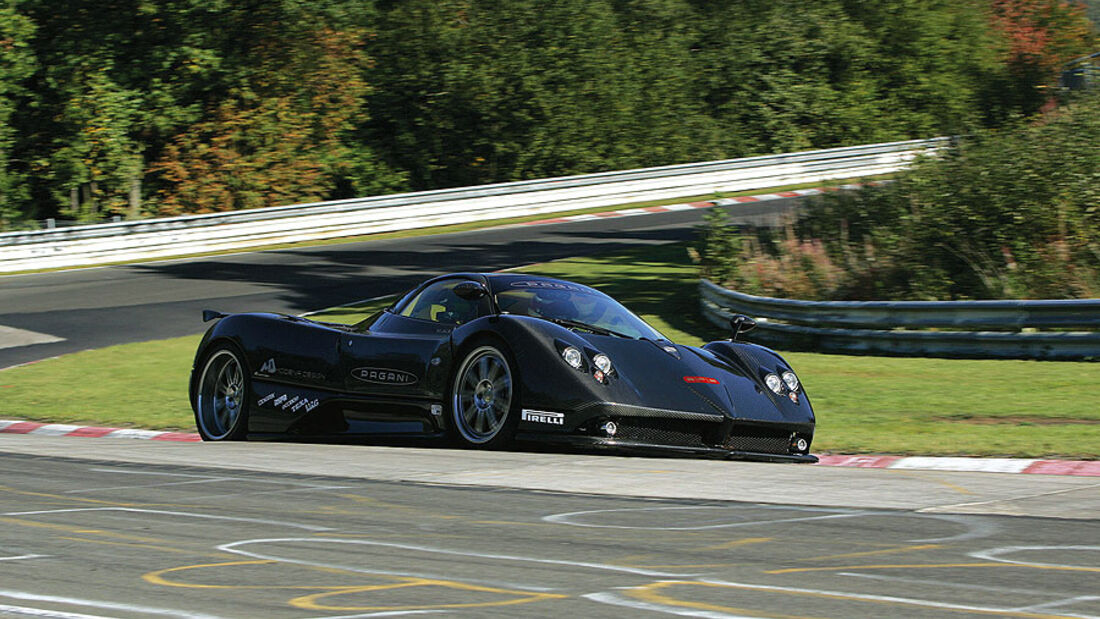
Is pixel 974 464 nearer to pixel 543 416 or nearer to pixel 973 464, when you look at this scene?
pixel 973 464

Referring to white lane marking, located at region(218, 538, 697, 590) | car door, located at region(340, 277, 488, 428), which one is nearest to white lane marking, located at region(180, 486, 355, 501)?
white lane marking, located at region(218, 538, 697, 590)

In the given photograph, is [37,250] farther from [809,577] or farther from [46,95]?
[809,577]

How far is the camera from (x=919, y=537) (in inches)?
209

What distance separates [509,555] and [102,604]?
1.50m

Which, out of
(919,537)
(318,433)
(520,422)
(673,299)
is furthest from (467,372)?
(673,299)

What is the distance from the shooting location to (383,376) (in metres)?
9.07

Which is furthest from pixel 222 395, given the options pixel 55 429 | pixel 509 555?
pixel 509 555

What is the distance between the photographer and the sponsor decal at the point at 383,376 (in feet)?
29.3

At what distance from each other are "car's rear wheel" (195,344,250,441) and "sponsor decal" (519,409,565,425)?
2793 mm

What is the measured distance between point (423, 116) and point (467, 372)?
3502 cm

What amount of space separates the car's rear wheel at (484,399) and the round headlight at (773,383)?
1.86 meters

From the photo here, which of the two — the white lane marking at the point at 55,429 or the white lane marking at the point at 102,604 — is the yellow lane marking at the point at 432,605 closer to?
the white lane marking at the point at 102,604

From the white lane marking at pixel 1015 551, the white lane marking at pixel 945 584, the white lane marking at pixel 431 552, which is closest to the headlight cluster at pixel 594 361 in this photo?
the white lane marking at pixel 431 552

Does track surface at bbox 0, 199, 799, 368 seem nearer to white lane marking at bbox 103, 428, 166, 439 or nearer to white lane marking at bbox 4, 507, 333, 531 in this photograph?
white lane marking at bbox 103, 428, 166, 439
